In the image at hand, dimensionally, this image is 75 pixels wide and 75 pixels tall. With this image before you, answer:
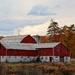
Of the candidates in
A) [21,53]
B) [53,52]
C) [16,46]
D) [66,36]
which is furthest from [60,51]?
[66,36]

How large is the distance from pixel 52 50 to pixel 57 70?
2353 centimetres

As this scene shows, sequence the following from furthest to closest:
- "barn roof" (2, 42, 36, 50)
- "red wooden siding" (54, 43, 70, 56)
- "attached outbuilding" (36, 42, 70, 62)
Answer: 1. "red wooden siding" (54, 43, 70, 56)
2. "attached outbuilding" (36, 42, 70, 62)
3. "barn roof" (2, 42, 36, 50)

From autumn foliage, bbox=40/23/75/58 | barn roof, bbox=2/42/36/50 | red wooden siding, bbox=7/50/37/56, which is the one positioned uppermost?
autumn foliage, bbox=40/23/75/58

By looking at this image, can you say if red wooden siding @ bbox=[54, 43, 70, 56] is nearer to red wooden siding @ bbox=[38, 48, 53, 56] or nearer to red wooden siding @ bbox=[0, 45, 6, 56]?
red wooden siding @ bbox=[38, 48, 53, 56]

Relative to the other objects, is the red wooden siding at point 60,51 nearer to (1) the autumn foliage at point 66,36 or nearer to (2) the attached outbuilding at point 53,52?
(2) the attached outbuilding at point 53,52

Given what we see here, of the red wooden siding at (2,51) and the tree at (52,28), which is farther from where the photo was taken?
the tree at (52,28)

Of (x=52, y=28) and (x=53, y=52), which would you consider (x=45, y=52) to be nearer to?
(x=53, y=52)

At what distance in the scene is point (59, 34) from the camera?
→ 8275 cm

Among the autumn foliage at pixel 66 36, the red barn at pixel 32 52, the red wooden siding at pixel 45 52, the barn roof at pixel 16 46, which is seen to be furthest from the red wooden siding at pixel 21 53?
the autumn foliage at pixel 66 36

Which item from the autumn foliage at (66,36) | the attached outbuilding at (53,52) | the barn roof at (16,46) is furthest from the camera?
the autumn foliage at (66,36)

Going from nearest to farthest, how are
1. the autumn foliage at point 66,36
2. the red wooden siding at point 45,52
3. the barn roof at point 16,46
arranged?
1. the barn roof at point 16,46
2. the red wooden siding at point 45,52
3. the autumn foliage at point 66,36

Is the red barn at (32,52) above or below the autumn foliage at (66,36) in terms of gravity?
below

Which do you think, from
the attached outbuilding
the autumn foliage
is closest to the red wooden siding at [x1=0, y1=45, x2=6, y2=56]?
the attached outbuilding

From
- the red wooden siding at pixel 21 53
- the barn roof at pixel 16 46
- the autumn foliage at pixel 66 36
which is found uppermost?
the autumn foliage at pixel 66 36
